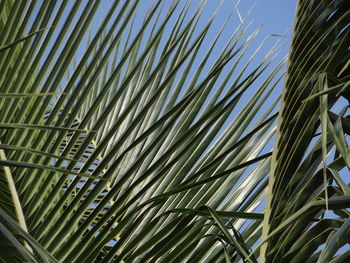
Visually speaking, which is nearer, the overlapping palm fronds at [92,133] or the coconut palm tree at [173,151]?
the coconut palm tree at [173,151]

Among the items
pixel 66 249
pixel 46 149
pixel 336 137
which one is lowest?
pixel 66 249

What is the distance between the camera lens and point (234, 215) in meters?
0.78

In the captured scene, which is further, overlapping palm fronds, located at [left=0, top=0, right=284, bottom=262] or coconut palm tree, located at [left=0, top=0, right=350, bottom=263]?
overlapping palm fronds, located at [left=0, top=0, right=284, bottom=262]

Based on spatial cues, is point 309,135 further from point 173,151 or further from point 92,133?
point 92,133

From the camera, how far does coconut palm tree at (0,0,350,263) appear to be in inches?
29.0

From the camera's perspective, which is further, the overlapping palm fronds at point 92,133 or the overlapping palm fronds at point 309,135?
the overlapping palm fronds at point 92,133

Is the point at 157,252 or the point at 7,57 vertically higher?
the point at 7,57

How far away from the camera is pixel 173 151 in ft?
3.01

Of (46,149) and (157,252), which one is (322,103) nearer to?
(157,252)

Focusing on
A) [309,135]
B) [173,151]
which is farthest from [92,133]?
[309,135]

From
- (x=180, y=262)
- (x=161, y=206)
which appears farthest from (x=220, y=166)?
(x=180, y=262)

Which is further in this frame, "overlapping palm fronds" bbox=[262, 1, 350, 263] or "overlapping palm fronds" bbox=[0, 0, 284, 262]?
"overlapping palm fronds" bbox=[0, 0, 284, 262]

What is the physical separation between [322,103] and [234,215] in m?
0.16

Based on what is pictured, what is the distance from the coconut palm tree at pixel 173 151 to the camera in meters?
0.74
